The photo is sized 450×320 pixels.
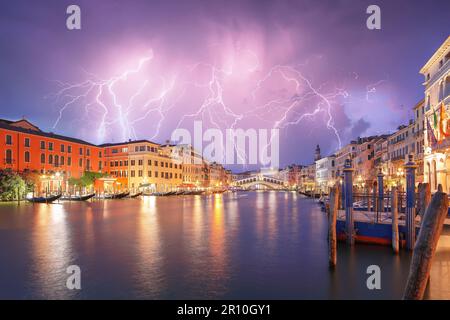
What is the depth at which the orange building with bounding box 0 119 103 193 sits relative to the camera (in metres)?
44.4

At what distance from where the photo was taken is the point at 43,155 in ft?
165

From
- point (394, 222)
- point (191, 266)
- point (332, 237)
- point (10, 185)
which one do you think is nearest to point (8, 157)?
point (10, 185)

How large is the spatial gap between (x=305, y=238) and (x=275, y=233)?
2.20 m

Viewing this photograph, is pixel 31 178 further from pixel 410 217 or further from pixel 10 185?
pixel 410 217

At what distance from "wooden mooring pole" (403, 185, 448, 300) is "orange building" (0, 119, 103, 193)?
45229mm

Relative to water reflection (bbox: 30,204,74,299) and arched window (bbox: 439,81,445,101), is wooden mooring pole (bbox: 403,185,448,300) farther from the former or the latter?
arched window (bbox: 439,81,445,101)

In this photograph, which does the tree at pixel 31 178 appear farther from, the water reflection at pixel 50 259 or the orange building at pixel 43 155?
the water reflection at pixel 50 259

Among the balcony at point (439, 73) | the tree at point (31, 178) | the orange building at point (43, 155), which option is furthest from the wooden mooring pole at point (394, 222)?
the tree at point (31, 178)

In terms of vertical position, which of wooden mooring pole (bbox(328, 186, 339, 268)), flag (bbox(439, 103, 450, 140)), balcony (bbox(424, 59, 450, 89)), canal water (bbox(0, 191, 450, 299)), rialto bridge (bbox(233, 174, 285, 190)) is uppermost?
balcony (bbox(424, 59, 450, 89))

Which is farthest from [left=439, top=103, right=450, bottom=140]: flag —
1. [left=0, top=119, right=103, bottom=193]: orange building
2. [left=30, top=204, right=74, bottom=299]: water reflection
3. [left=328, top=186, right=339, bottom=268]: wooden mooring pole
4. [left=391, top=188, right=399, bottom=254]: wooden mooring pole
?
[left=0, top=119, right=103, bottom=193]: orange building

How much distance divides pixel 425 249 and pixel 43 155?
54.2 metres

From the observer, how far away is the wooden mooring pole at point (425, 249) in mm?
5438

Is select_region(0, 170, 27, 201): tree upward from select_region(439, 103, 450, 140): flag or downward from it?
downward
